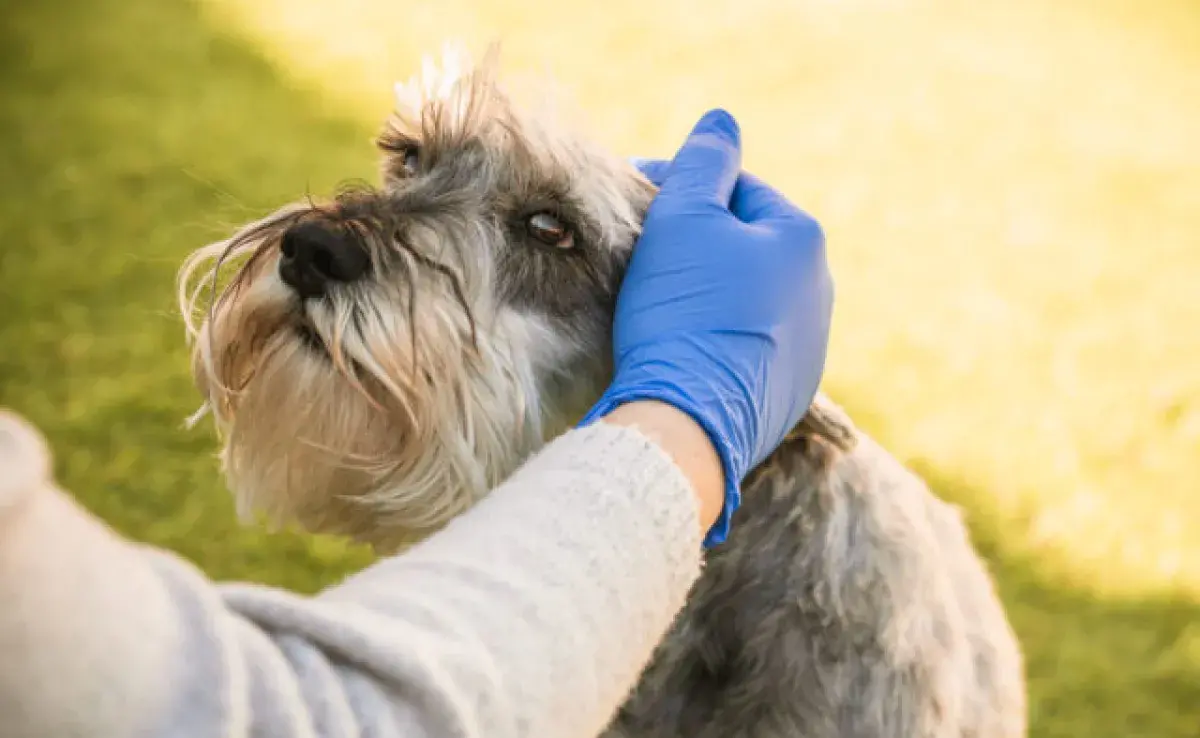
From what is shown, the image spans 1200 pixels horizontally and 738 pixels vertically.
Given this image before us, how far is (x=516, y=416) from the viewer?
1126 mm

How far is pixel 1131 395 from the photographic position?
9.80 ft

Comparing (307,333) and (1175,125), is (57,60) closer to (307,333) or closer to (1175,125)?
(307,333)

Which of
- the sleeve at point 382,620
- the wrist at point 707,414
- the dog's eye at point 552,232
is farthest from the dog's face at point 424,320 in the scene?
the sleeve at point 382,620

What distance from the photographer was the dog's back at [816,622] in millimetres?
1223

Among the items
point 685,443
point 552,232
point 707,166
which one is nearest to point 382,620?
point 685,443

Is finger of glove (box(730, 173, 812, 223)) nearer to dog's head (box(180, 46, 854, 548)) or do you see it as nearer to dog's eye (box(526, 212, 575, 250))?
dog's head (box(180, 46, 854, 548))

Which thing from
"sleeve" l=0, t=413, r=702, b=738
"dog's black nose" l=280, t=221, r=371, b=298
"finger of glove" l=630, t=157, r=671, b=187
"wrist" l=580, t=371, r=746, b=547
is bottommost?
"sleeve" l=0, t=413, r=702, b=738

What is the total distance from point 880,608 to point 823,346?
33 cm

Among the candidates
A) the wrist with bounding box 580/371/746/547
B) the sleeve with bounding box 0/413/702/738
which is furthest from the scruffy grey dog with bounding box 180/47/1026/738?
the sleeve with bounding box 0/413/702/738

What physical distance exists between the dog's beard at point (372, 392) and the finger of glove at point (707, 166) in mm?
262

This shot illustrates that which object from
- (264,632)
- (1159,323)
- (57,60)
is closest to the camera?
(264,632)

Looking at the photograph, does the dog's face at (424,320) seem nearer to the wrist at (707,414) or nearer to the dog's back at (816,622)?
the wrist at (707,414)

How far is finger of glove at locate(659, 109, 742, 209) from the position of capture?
1.25 metres

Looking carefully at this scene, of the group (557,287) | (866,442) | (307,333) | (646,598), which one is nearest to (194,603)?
(646,598)
